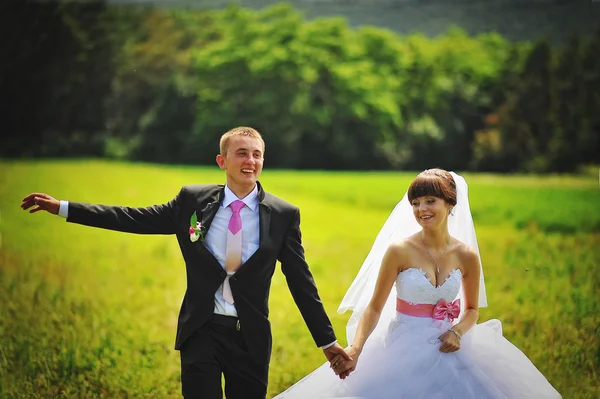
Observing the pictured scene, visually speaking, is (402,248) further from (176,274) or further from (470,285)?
(176,274)

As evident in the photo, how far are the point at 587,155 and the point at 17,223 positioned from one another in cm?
776

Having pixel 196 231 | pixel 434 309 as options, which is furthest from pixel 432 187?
pixel 196 231

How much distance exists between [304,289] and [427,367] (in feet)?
2.09

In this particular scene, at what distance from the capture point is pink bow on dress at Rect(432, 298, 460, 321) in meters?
3.48

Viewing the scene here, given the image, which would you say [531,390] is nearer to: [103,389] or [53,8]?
[103,389]

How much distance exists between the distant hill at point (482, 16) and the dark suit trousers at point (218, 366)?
825cm

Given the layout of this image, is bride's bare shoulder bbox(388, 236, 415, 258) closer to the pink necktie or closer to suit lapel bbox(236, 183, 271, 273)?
suit lapel bbox(236, 183, 271, 273)

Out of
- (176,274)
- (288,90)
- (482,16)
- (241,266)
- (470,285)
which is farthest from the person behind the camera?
(288,90)

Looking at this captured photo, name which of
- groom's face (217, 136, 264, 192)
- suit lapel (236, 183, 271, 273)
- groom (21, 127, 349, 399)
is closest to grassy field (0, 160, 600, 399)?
groom (21, 127, 349, 399)

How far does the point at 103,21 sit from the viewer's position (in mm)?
11578

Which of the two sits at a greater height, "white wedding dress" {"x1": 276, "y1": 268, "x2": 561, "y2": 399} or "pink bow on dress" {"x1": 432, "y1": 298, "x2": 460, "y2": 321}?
"pink bow on dress" {"x1": 432, "y1": 298, "x2": 460, "y2": 321}

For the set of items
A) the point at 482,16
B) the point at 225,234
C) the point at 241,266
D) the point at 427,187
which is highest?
the point at 482,16

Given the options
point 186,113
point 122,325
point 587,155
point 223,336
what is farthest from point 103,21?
point 223,336

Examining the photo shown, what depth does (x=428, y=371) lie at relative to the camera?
3.40 metres
